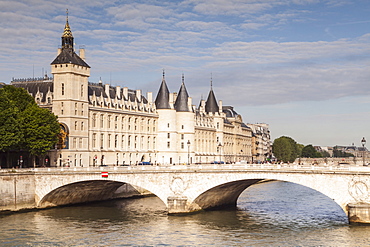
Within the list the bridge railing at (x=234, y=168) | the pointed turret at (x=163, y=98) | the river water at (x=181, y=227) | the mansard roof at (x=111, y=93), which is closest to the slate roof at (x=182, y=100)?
the pointed turret at (x=163, y=98)

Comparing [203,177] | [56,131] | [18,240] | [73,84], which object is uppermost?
[73,84]

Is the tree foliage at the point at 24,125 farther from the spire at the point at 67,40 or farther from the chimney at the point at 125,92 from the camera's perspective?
the chimney at the point at 125,92

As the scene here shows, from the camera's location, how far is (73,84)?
86.3m

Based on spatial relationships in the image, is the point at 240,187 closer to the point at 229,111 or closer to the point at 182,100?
the point at 182,100

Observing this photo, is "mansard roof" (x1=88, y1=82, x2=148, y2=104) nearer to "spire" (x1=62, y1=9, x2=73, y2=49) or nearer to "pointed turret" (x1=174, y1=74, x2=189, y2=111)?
"pointed turret" (x1=174, y1=74, x2=189, y2=111)

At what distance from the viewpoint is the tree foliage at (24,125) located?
6806 centimetres

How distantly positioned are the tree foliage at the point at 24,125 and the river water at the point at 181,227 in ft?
34.1

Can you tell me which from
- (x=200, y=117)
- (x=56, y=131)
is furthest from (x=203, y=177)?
(x=200, y=117)

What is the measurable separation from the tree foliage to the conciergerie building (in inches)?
251

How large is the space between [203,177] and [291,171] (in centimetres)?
904

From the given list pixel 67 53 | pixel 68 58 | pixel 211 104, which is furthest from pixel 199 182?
pixel 211 104

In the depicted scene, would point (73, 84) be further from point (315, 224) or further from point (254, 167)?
point (315, 224)

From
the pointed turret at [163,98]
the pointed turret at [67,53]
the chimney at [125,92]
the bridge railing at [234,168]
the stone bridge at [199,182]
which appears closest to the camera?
the stone bridge at [199,182]

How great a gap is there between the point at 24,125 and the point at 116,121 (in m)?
28.0
